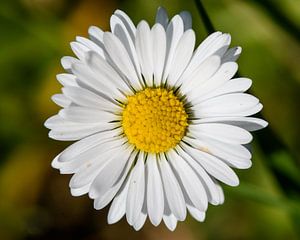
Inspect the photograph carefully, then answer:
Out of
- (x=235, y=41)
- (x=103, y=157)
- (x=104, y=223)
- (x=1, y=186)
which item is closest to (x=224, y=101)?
(x=103, y=157)

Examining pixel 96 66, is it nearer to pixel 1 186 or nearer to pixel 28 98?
pixel 28 98

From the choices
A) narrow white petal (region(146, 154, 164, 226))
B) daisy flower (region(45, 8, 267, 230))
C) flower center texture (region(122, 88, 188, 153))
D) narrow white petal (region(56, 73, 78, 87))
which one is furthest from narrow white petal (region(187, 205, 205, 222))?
narrow white petal (region(56, 73, 78, 87))

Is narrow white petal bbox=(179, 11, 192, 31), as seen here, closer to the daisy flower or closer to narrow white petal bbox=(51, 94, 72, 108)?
the daisy flower

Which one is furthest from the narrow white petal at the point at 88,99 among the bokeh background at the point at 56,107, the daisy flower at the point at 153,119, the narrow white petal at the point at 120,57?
the bokeh background at the point at 56,107

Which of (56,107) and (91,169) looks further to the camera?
(56,107)

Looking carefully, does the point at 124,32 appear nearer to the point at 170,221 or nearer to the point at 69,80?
the point at 69,80

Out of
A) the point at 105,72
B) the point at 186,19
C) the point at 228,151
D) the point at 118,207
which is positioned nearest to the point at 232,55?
the point at 186,19
